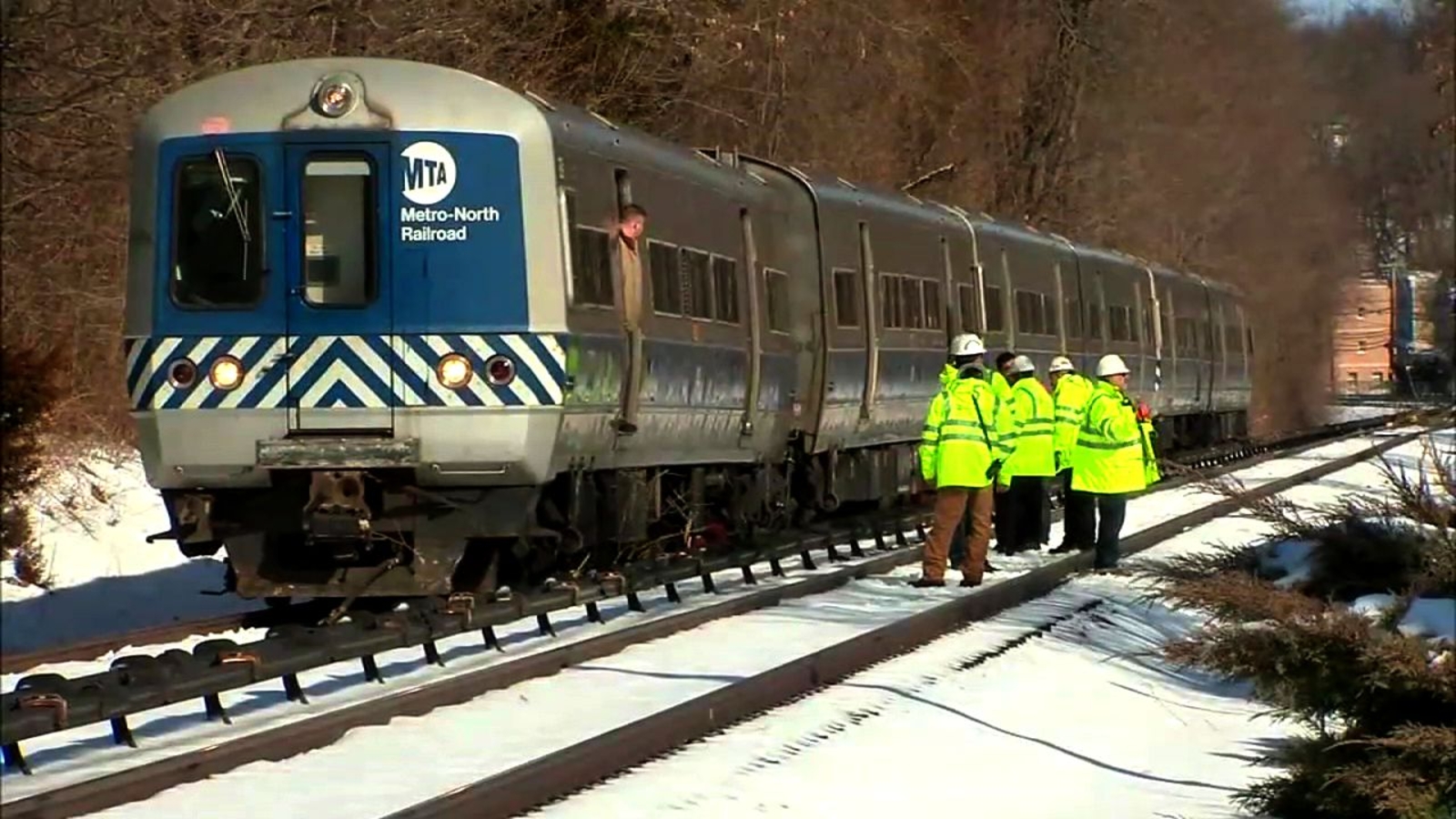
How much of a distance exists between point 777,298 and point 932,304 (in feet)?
19.6

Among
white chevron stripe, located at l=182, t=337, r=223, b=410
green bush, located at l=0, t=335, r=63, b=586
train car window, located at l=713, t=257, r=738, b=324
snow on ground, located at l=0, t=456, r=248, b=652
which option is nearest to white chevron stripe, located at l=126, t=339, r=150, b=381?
white chevron stripe, located at l=182, t=337, r=223, b=410

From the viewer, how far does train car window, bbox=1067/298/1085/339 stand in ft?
110

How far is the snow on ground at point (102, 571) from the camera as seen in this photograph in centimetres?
1719

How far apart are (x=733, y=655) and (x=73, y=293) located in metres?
12.7

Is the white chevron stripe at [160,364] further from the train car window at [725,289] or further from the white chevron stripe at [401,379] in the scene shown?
the train car window at [725,289]

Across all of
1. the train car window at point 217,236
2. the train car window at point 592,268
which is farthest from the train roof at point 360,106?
the train car window at point 592,268

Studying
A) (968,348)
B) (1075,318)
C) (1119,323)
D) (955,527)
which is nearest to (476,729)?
(955,527)

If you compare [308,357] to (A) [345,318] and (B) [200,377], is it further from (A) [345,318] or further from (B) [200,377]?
(B) [200,377]

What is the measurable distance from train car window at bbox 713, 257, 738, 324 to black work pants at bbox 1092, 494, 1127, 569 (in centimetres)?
324

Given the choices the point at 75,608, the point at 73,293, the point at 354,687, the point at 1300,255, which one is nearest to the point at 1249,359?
the point at 1300,255

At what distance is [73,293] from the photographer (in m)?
23.9

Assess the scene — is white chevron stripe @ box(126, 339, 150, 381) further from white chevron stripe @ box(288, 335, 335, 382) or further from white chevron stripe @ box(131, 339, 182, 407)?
white chevron stripe @ box(288, 335, 335, 382)

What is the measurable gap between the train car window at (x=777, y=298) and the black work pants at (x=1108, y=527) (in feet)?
10.2

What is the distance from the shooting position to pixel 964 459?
17.0m
